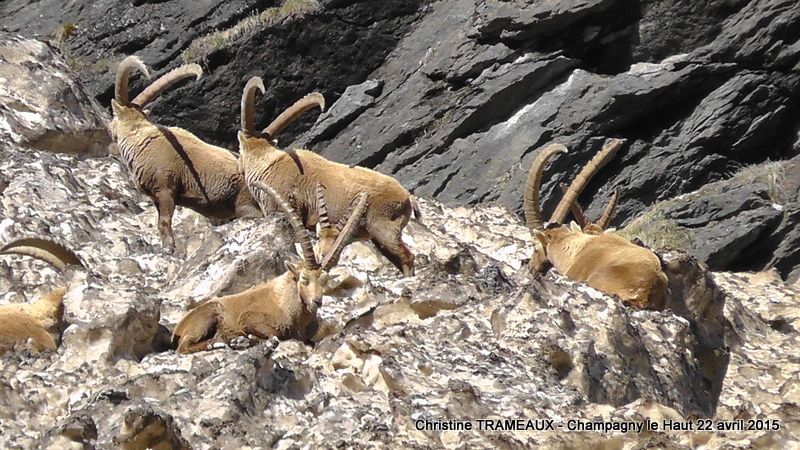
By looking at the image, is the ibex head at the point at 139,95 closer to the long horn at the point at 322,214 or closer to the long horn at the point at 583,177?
the long horn at the point at 322,214

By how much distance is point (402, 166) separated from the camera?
21203 mm

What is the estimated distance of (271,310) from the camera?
8789 millimetres

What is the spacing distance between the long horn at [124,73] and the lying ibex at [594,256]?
12.6 ft

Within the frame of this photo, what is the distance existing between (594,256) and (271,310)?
120 inches

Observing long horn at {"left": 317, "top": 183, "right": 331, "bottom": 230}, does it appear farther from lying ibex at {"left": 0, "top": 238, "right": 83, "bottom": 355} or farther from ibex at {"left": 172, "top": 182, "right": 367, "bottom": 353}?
lying ibex at {"left": 0, "top": 238, "right": 83, "bottom": 355}

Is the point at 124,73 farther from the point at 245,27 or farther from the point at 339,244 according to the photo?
the point at 245,27

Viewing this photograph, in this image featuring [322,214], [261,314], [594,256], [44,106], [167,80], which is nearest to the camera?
[261,314]

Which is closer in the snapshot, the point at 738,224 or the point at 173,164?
the point at 173,164

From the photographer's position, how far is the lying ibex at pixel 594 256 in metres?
9.60

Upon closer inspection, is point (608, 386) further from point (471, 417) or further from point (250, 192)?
point (250, 192)

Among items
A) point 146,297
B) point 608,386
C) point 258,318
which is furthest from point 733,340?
point 146,297

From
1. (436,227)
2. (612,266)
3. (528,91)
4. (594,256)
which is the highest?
(612,266)

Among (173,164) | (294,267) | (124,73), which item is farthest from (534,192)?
(124,73)

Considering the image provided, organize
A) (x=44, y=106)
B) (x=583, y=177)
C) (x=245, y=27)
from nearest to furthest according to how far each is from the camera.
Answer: (x=583, y=177), (x=44, y=106), (x=245, y=27)
